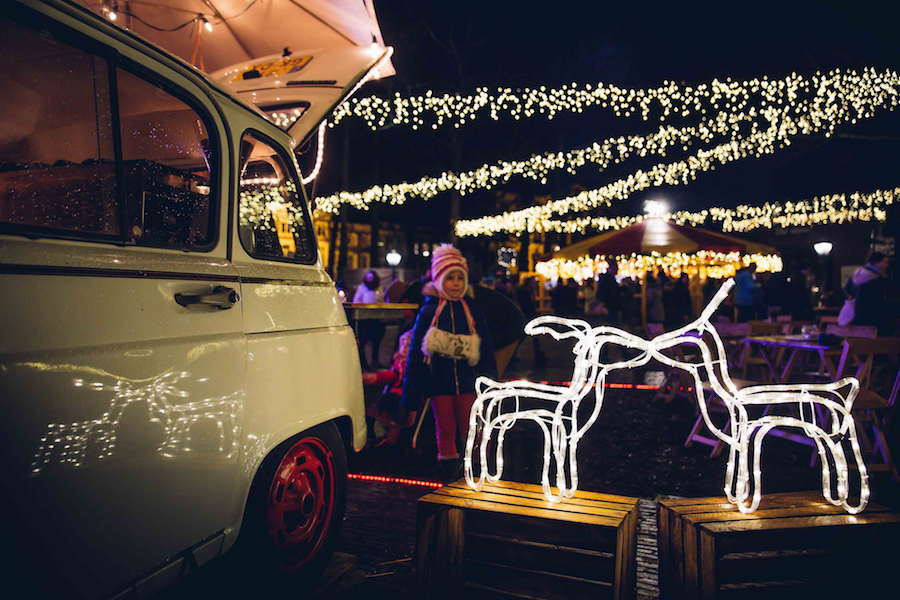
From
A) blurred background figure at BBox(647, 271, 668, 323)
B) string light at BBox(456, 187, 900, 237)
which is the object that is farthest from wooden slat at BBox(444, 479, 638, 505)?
string light at BBox(456, 187, 900, 237)

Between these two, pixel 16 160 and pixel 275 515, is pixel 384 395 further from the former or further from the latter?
pixel 16 160

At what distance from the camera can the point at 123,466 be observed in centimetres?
190

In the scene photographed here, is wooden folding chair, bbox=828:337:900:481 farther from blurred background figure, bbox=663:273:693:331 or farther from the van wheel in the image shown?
blurred background figure, bbox=663:273:693:331

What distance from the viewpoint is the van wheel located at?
2631 millimetres

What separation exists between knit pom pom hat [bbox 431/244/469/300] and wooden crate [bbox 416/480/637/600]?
2.18m

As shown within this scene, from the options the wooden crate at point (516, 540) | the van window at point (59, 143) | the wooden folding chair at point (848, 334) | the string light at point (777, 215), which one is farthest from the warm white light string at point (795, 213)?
the van window at point (59, 143)

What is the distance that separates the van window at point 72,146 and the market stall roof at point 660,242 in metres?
9.38

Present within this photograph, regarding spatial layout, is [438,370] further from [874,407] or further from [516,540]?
[874,407]

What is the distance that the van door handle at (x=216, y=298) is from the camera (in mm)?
2195

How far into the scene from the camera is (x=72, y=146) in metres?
2.08

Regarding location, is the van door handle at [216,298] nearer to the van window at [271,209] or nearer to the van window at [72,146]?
the van window at [72,146]

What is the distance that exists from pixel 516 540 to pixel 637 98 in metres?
10.5

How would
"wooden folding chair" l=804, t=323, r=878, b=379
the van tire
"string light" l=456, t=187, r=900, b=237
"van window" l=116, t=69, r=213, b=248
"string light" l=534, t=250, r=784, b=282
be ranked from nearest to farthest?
"van window" l=116, t=69, r=213, b=248
the van tire
"wooden folding chair" l=804, t=323, r=878, b=379
"string light" l=534, t=250, r=784, b=282
"string light" l=456, t=187, r=900, b=237

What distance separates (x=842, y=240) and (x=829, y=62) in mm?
Result: 24242
